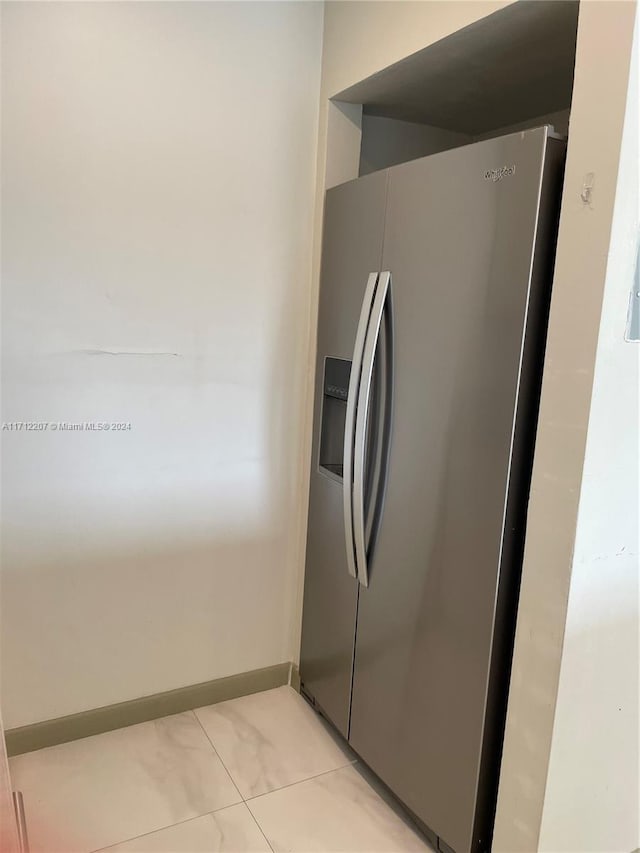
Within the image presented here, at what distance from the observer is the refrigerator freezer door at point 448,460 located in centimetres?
148

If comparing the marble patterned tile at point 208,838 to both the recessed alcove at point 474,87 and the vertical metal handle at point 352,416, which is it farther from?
the recessed alcove at point 474,87

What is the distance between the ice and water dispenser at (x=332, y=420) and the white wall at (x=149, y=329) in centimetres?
16

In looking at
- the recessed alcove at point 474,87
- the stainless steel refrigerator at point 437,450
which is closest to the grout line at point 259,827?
the stainless steel refrigerator at point 437,450

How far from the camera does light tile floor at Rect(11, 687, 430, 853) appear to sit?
1.77m

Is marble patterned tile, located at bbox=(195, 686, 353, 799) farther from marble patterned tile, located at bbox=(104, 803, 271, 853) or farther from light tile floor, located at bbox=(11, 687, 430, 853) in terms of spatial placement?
marble patterned tile, located at bbox=(104, 803, 271, 853)

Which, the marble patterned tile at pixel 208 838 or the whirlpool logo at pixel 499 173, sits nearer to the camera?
the whirlpool logo at pixel 499 173

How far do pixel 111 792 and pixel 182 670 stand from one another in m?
0.45

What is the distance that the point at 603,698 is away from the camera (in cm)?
155

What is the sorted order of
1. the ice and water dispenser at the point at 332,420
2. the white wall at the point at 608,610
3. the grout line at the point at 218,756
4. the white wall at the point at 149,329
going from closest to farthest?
1. the white wall at the point at 608,610
2. the white wall at the point at 149,329
3. the grout line at the point at 218,756
4. the ice and water dispenser at the point at 332,420

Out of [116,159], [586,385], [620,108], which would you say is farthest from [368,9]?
[586,385]

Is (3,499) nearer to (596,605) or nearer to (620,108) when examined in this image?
(596,605)

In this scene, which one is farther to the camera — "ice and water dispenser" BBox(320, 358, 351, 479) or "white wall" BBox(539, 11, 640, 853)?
"ice and water dispenser" BBox(320, 358, 351, 479)

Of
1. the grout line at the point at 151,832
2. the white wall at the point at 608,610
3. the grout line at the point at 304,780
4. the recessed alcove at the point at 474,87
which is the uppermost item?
the recessed alcove at the point at 474,87

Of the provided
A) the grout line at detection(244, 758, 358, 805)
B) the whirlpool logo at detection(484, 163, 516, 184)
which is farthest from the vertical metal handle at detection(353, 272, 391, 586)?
the grout line at detection(244, 758, 358, 805)
